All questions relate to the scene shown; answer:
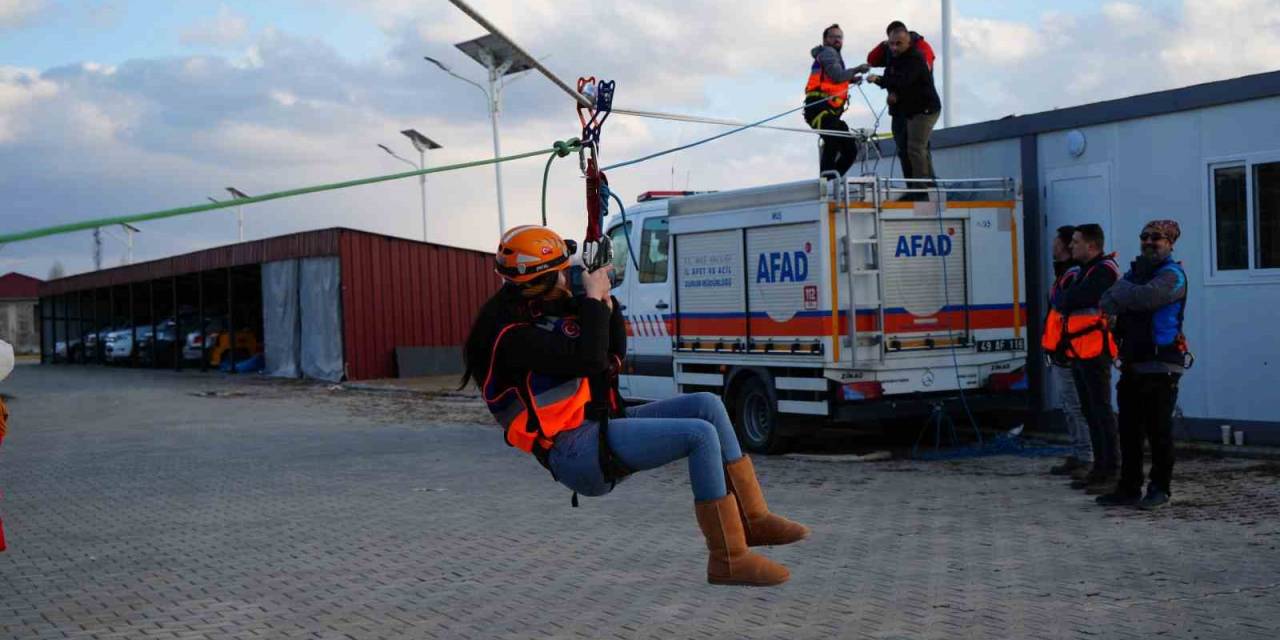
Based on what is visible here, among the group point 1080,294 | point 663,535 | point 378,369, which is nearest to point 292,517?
point 663,535

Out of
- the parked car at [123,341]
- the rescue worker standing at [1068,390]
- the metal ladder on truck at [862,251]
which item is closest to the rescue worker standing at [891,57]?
the metal ladder on truck at [862,251]

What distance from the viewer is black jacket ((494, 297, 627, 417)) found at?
18.8 feet

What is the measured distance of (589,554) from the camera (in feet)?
28.0

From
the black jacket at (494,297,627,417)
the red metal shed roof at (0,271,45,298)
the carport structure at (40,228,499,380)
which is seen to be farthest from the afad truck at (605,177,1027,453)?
the red metal shed roof at (0,271,45,298)

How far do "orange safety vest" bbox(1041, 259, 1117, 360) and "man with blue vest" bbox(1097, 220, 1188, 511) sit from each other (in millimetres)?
706

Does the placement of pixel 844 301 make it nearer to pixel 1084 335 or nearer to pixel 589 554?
pixel 1084 335

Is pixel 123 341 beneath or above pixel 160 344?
above

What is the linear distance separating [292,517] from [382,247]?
75.9 feet

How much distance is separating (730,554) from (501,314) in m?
1.46

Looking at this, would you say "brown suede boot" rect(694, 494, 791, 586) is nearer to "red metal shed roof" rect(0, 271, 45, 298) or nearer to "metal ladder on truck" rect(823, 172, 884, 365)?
"metal ladder on truck" rect(823, 172, 884, 365)

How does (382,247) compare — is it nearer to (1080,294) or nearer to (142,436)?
(142,436)

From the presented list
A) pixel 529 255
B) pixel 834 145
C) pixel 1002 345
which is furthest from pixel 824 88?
pixel 529 255

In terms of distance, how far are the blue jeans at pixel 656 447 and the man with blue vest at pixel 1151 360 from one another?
4.88m

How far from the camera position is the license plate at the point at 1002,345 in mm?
13781
